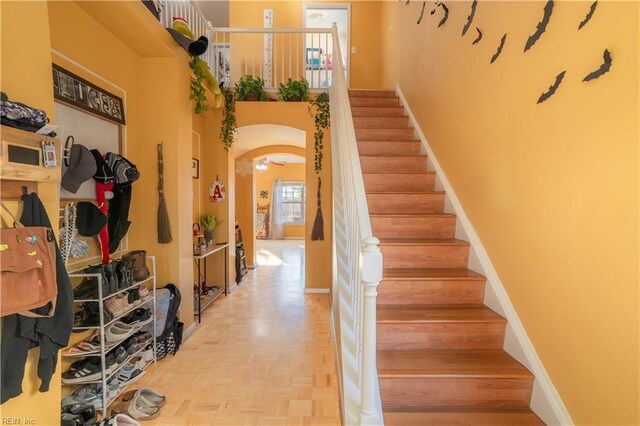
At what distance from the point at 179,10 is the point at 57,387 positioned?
11.6ft

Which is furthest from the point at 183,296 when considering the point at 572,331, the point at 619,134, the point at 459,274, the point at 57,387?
the point at 619,134

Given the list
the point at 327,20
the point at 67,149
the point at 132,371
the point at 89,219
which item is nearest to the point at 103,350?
the point at 132,371

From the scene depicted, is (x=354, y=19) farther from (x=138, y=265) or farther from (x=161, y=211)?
(x=138, y=265)

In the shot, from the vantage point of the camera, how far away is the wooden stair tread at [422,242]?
2.15 metres

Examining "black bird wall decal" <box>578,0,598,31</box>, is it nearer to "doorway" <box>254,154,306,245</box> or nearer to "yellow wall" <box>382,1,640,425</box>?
"yellow wall" <box>382,1,640,425</box>

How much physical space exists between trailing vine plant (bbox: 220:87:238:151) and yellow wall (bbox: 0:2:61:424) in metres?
2.75

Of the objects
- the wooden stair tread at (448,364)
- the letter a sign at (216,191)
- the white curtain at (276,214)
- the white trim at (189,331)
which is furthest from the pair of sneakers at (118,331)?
the white curtain at (276,214)

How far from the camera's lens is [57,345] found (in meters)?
1.42

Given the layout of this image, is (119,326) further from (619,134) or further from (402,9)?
(402,9)

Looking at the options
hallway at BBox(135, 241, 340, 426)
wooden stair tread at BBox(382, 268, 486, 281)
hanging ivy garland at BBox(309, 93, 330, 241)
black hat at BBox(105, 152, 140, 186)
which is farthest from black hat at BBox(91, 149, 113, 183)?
hanging ivy garland at BBox(309, 93, 330, 241)

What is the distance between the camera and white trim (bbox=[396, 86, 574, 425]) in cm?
140

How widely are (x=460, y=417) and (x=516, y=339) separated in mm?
539

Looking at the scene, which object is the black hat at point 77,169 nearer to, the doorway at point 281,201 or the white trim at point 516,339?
the white trim at point 516,339

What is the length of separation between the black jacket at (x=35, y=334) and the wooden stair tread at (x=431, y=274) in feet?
5.73
